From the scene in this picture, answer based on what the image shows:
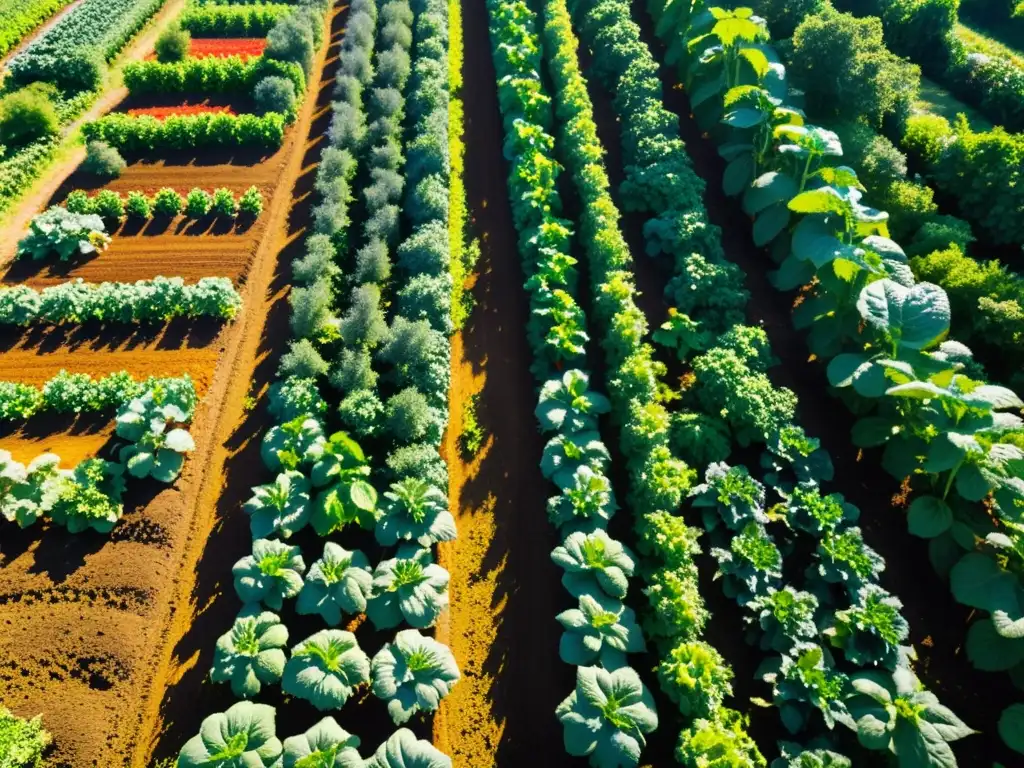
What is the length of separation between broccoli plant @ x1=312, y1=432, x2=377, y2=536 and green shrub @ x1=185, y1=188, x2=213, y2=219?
1139 centimetres

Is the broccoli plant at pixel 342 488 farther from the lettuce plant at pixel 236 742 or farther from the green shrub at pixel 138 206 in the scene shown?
the green shrub at pixel 138 206

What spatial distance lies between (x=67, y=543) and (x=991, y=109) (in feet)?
101

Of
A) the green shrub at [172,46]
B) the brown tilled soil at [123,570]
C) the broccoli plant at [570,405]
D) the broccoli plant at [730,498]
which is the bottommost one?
the brown tilled soil at [123,570]

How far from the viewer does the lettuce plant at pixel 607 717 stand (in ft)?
37.2

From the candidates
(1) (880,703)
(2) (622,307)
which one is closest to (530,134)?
(2) (622,307)

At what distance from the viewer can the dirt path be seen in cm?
1274

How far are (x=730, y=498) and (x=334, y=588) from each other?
844 cm

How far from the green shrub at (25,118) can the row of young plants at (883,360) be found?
77.5 ft

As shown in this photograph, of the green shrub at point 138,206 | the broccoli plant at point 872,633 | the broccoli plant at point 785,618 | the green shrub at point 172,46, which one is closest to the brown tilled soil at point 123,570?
the green shrub at point 138,206

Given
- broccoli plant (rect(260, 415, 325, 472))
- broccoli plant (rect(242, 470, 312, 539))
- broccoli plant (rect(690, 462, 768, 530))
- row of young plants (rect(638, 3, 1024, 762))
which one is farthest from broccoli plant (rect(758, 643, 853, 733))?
broccoli plant (rect(260, 415, 325, 472))

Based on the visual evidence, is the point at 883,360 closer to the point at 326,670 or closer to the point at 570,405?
the point at 570,405

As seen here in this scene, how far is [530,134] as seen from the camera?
21.6 m

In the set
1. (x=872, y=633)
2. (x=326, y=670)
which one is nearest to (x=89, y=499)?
(x=326, y=670)

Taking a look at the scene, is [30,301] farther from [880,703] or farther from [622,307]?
[880,703]
